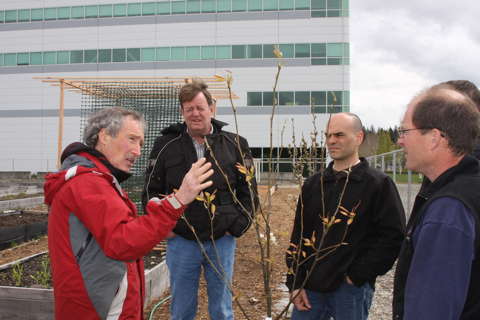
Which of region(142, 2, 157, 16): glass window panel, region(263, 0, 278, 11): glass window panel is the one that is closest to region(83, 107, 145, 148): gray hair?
region(263, 0, 278, 11): glass window panel

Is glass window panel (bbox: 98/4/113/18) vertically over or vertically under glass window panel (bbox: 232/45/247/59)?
over

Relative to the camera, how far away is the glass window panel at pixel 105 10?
29.0 metres

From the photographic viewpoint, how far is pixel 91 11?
29250 mm

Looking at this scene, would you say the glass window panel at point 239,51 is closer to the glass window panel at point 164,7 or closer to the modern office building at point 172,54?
the modern office building at point 172,54

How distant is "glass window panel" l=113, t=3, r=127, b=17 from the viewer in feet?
94.8

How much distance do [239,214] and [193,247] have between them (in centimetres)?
42

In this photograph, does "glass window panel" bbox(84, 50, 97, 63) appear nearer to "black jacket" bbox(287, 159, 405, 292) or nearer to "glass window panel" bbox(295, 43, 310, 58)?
"glass window panel" bbox(295, 43, 310, 58)

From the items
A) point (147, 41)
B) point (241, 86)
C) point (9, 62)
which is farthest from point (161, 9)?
point (9, 62)

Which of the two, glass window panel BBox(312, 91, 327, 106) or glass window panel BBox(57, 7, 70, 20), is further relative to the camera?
glass window panel BBox(57, 7, 70, 20)

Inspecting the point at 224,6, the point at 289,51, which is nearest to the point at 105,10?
the point at 224,6

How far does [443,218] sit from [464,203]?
9 cm

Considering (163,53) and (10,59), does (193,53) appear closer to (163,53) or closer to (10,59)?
(163,53)

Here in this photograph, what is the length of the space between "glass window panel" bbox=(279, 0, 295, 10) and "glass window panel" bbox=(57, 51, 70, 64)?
16.6 meters

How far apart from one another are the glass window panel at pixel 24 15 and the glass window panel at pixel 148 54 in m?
10.2
